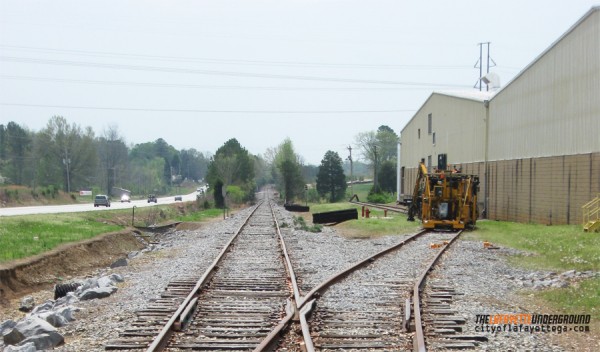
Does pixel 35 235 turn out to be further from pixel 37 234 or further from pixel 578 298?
pixel 578 298

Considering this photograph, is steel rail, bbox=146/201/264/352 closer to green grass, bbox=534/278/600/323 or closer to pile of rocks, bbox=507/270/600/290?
green grass, bbox=534/278/600/323

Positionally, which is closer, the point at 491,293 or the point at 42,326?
the point at 42,326

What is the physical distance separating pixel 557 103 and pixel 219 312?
76.5ft

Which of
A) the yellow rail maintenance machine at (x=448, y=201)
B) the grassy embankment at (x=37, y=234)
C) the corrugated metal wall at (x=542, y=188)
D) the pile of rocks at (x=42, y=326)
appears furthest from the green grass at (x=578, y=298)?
the yellow rail maintenance machine at (x=448, y=201)

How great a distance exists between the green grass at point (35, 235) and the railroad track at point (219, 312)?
24.9 feet

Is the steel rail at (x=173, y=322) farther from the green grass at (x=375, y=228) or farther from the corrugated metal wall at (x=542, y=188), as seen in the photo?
the corrugated metal wall at (x=542, y=188)

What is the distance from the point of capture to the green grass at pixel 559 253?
10195mm

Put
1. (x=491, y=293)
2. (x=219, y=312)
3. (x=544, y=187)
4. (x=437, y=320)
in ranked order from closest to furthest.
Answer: (x=437, y=320) < (x=219, y=312) < (x=491, y=293) < (x=544, y=187)

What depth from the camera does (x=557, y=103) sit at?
2794 cm

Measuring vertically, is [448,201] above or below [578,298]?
above

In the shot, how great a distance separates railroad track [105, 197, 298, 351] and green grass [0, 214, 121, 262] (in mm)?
7574

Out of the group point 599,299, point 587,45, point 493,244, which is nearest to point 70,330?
point 599,299

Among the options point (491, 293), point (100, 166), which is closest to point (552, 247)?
point (491, 293)

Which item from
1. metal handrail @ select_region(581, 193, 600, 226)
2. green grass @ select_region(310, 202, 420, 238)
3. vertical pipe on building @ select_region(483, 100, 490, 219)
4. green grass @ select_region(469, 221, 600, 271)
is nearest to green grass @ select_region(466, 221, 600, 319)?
green grass @ select_region(469, 221, 600, 271)
